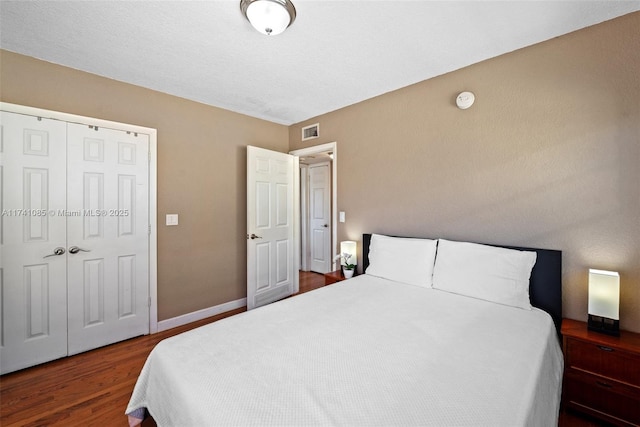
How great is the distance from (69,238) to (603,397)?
3.99m

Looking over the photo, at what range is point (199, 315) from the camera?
10.3 ft

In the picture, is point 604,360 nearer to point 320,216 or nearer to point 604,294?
point 604,294

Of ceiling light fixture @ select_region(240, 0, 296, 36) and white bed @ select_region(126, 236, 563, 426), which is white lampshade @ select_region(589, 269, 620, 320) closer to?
white bed @ select_region(126, 236, 563, 426)

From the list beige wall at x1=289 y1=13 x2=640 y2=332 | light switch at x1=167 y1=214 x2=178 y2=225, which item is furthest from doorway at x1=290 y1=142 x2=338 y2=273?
light switch at x1=167 y1=214 x2=178 y2=225

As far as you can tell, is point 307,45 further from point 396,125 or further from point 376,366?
point 376,366

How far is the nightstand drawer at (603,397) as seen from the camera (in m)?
1.52

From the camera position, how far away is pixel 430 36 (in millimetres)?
1950

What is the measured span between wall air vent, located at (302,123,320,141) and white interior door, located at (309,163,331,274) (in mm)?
1115

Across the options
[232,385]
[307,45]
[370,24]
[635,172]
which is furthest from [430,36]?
[232,385]

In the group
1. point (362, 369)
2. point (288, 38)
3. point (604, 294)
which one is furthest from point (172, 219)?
point (604, 294)

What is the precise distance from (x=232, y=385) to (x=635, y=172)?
2588 millimetres

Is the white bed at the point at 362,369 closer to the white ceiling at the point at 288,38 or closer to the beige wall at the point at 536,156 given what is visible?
the beige wall at the point at 536,156

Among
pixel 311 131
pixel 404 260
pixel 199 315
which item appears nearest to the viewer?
pixel 404 260

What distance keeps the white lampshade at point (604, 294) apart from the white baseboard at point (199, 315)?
3.32 m
